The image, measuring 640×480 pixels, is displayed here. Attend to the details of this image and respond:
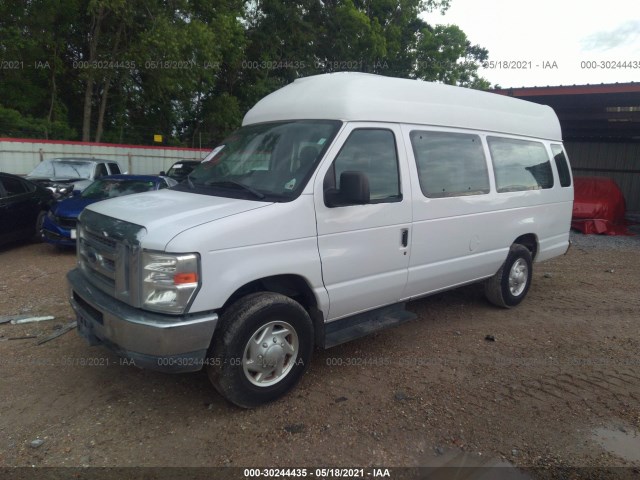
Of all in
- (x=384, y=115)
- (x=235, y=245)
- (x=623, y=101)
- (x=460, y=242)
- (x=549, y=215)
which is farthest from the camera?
(x=623, y=101)

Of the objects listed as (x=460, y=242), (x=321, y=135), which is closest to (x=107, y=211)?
(x=321, y=135)

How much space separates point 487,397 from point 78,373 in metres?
3.44

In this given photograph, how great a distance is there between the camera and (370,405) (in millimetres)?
3748

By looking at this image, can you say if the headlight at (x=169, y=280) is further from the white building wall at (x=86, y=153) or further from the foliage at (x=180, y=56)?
the white building wall at (x=86, y=153)

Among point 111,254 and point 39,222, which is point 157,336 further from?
Answer: point 39,222

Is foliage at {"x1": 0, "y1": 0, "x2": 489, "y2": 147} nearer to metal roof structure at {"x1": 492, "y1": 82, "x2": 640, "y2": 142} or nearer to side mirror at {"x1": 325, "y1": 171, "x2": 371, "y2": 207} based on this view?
metal roof structure at {"x1": 492, "y1": 82, "x2": 640, "y2": 142}

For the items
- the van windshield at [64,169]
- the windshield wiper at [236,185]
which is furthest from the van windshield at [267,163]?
the van windshield at [64,169]

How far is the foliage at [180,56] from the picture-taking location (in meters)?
16.4

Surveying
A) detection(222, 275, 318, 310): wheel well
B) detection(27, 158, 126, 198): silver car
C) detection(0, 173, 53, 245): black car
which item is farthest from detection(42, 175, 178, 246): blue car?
detection(222, 275, 318, 310): wheel well

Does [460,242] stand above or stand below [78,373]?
above

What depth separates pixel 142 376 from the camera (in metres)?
4.10

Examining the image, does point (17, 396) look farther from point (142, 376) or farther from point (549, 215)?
point (549, 215)

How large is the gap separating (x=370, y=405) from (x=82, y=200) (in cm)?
697

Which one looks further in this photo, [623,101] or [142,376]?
[623,101]
